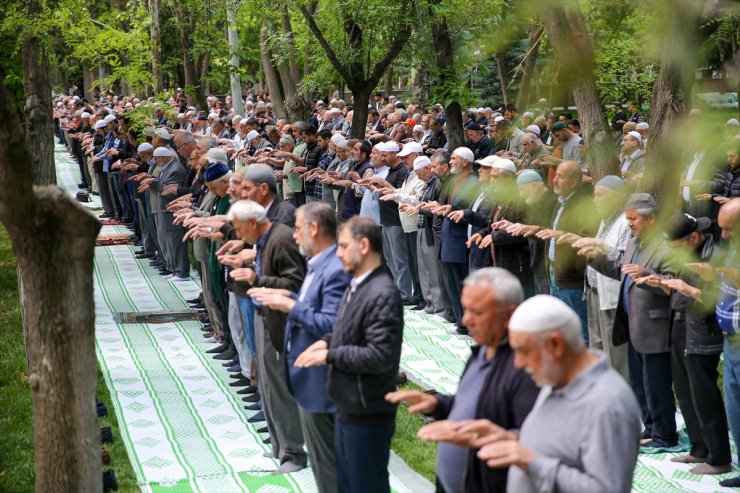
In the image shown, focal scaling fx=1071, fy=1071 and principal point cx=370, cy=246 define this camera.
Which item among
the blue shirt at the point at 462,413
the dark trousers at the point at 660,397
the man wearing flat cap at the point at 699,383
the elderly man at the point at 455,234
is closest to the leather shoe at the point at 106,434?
the elderly man at the point at 455,234

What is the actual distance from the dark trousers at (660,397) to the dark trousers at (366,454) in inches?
119

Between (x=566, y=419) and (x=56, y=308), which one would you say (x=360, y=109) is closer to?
(x=56, y=308)

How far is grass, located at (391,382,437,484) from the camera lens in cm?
818

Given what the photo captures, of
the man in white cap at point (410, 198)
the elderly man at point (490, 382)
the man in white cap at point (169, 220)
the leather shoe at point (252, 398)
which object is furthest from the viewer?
the man in white cap at point (169, 220)

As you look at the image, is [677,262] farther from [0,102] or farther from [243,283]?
[243,283]

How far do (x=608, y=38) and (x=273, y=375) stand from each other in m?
6.39

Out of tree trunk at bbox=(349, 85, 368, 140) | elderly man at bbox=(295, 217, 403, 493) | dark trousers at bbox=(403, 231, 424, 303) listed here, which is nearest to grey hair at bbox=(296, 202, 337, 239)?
elderly man at bbox=(295, 217, 403, 493)

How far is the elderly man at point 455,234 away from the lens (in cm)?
1188

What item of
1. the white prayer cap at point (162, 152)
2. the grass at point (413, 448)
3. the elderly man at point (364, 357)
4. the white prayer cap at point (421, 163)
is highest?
the white prayer cap at point (162, 152)

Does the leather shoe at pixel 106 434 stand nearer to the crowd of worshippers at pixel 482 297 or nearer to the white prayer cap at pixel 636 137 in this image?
the crowd of worshippers at pixel 482 297

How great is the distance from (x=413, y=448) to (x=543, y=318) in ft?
16.7

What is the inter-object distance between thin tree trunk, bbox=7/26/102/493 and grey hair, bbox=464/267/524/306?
6.69ft

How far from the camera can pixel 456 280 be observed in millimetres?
12461

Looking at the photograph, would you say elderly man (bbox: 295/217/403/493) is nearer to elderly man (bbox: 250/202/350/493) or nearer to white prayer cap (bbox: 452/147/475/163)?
elderly man (bbox: 250/202/350/493)
